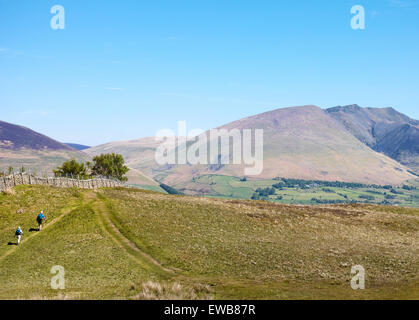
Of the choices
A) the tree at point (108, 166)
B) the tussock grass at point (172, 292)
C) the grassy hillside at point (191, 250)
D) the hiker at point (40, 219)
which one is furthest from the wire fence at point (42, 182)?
the tree at point (108, 166)

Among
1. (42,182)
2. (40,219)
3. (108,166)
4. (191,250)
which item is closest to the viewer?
Answer: (191,250)

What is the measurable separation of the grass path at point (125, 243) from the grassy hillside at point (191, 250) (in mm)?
138

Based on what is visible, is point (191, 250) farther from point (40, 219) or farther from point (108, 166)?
point (108, 166)

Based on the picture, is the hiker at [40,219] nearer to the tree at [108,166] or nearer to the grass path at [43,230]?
the grass path at [43,230]

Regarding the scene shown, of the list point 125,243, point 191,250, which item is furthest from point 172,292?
point 125,243

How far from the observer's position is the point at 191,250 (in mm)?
50438

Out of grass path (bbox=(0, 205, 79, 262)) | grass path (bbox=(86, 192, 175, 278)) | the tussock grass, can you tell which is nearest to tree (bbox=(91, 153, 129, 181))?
grass path (bbox=(86, 192, 175, 278))

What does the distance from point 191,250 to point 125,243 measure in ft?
30.4

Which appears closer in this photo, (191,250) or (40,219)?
(191,250)

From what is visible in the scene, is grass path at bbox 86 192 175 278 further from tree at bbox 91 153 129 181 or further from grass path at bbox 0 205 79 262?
tree at bbox 91 153 129 181

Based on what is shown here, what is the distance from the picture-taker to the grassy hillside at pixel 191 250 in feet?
117

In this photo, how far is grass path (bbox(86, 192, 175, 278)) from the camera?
4294 cm

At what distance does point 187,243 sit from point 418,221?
191 feet
